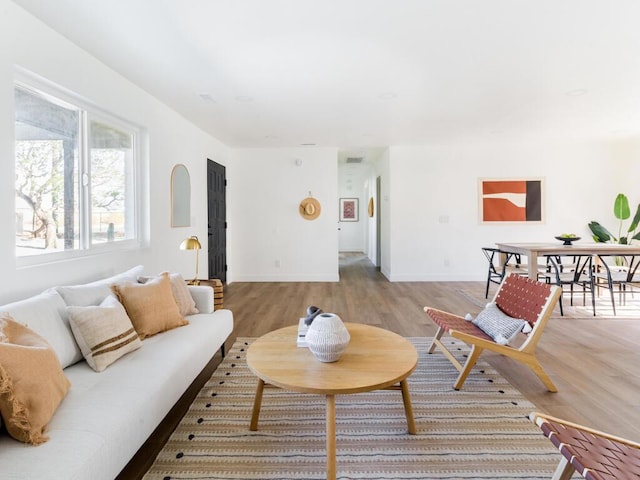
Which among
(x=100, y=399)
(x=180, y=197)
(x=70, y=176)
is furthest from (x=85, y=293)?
(x=180, y=197)

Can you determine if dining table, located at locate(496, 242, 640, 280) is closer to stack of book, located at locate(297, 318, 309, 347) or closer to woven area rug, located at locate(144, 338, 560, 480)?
woven area rug, located at locate(144, 338, 560, 480)

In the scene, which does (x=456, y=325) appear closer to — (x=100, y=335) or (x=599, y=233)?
(x=100, y=335)

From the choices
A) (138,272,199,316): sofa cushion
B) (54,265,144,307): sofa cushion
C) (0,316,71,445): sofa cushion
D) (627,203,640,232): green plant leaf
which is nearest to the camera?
(0,316,71,445): sofa cushion

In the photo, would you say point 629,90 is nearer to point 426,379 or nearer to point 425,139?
point 425,139

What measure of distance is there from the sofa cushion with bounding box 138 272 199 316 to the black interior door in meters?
2.82

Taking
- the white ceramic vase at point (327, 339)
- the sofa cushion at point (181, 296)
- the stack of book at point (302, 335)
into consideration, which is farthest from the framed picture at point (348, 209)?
the white ceramic vase at point (327, 339)

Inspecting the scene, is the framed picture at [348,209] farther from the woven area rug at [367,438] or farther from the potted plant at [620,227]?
the woven area rug at [367,438]

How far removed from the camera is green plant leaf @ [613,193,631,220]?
19.6ft

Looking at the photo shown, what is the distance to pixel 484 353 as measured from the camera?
2977 mm

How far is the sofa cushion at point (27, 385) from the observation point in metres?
1.18

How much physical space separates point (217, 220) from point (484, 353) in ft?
14.7

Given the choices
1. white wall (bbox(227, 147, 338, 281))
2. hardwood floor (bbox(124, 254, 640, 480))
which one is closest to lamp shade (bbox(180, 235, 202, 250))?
hardwood floor (bbox(124, 254, 640, 480))

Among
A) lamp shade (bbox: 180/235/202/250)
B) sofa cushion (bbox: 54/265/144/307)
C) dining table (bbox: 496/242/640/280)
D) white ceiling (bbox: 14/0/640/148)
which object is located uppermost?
white ceiling (bbox: 14/0/640/148)

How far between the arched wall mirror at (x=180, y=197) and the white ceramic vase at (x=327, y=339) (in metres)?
3.00
